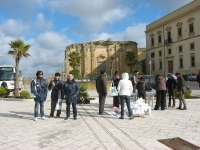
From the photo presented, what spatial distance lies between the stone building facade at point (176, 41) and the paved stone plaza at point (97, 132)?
33.9 m

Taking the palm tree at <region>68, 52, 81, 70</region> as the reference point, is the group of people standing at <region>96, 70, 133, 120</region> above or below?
below

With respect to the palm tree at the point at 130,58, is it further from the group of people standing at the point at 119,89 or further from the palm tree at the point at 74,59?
the group of people standing at the point at 119,89

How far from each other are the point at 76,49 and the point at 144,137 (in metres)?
49.3

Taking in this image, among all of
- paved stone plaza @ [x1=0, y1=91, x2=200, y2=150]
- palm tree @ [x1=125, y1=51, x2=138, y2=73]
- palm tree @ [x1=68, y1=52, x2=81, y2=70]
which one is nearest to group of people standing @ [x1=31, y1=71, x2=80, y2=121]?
paved stone plaza @ [x1=0, y1=91, x2=200, y2=150]

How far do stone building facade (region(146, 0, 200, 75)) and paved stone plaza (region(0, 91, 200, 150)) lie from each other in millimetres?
33916

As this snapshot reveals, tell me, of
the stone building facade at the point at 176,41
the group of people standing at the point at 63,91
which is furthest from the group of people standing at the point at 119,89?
the stone building facade at the point at 176,41

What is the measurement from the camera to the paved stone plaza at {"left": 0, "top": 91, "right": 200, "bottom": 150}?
16.9 feet

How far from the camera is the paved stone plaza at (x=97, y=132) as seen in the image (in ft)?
16.9

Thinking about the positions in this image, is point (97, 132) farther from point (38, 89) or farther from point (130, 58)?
point (130, 58)

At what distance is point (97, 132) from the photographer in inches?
247

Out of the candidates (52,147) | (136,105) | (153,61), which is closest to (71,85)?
(136,105)

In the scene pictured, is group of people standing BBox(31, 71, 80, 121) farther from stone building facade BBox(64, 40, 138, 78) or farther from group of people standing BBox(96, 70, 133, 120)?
stone building facade BBox(64, 40, 138, 78)

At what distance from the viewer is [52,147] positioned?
16.4ft

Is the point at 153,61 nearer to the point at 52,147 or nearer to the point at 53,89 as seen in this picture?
the point at 53,89
